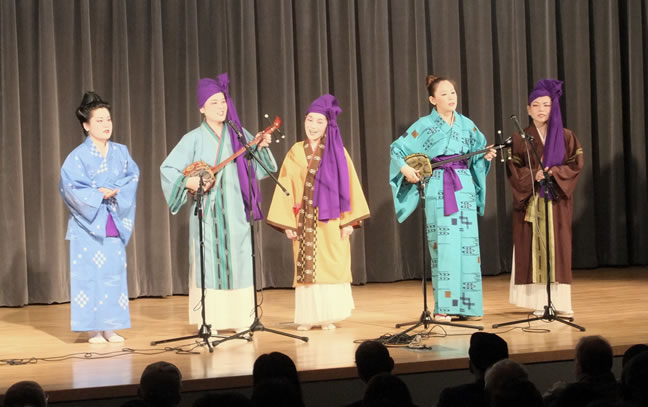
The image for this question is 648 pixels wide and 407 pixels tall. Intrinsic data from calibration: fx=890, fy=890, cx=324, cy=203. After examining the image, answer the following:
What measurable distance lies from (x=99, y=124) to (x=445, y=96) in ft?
7.96

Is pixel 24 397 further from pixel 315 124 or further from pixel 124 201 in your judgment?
pixel 315 124

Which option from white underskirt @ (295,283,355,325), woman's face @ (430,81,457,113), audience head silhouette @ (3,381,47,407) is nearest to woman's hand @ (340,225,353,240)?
white underskirt @ (295,283,355,325)

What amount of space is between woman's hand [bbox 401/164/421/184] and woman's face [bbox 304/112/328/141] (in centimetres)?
64

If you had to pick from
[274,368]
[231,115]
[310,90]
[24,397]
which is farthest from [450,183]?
[24,397]

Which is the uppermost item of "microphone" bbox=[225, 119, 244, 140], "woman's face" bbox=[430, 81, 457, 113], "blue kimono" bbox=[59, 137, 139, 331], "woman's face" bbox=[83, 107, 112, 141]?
"woman's face" bbox=[430, 81, 457, 113]

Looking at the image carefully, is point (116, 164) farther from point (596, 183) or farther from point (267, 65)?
point (596, 183)

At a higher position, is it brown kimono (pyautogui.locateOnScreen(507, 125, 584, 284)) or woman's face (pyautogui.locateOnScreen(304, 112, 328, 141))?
woman's face (pyautogui.locateOnScreen(304, 112, 328, 141))

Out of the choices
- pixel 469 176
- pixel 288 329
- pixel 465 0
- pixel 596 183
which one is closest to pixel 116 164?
pixel 288 329

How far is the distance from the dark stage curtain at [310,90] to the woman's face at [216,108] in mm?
2343

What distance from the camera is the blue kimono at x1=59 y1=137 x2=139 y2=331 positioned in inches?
233

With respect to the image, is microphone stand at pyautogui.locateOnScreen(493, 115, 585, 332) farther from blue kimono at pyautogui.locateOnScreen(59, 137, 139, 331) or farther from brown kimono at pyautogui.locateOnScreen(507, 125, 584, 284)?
blue kimono at pyautogui.locateOnScreen(59, 137, 139, 331)

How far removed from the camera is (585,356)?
3299mm

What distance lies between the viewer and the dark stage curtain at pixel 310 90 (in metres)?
7.93

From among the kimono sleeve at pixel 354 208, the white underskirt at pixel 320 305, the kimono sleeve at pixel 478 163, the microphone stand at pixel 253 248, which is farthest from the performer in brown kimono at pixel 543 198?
the microphone stand at pixel 253 248
